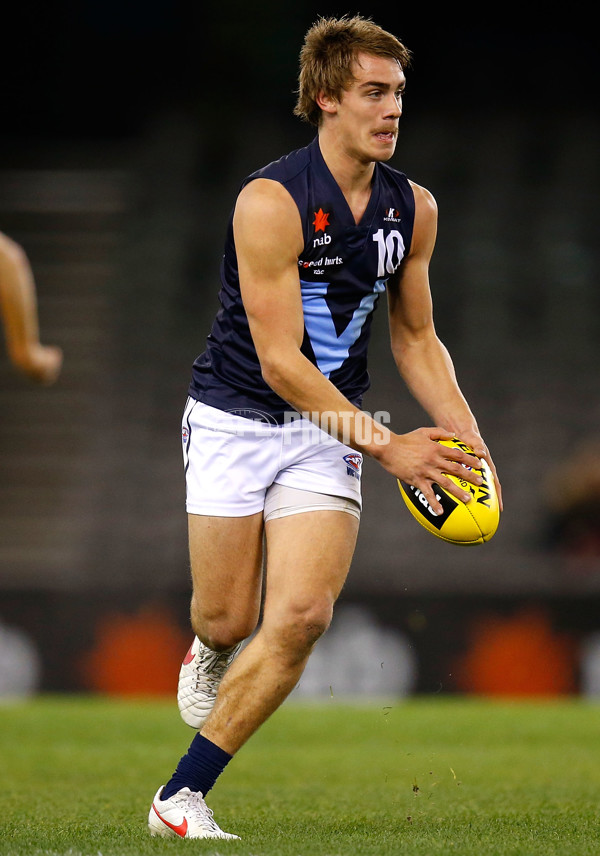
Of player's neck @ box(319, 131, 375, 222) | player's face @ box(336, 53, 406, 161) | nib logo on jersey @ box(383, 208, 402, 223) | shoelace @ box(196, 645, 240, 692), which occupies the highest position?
player's face @ box(336, 53, 406, 161)

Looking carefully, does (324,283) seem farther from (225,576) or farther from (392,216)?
(225,576)

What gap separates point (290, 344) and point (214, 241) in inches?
466

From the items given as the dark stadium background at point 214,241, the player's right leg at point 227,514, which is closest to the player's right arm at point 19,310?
the player's right leg at point 227,514

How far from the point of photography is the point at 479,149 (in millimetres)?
15922

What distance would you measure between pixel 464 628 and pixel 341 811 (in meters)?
5.15

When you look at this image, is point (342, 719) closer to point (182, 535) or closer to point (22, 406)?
point (182, 535)

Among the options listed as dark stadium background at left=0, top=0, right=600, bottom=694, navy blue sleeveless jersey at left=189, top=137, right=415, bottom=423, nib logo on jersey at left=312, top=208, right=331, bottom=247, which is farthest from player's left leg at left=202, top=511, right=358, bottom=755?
dark stadium background at left=0, top=0, right=600, bottom=694

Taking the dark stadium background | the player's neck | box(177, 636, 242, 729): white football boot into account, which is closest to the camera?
the player's neck

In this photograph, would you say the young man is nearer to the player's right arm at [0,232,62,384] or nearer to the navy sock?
the navy sock

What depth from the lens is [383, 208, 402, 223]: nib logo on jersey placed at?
14.0 ft

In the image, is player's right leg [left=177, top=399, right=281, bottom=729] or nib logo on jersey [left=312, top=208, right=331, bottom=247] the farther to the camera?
player's right leg [left=177, top=399, right=281, bottom=729]

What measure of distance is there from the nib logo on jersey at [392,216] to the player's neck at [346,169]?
3.2 inches

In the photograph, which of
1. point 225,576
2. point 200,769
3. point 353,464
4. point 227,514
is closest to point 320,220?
point 353,464

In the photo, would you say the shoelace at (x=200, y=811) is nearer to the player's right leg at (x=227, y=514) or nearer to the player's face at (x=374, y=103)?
the player's right leg at (x=227, y=514)
